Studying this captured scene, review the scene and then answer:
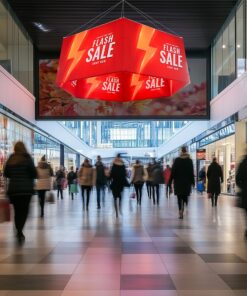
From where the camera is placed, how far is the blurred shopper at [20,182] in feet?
30.6

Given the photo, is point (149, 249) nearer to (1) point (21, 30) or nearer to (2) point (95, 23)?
(2) point (95, 23)

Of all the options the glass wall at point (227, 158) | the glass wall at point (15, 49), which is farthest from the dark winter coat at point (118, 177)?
the glass wall at point (227, 158)

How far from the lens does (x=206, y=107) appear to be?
32844mm

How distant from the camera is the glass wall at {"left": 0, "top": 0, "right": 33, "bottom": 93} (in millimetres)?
24531

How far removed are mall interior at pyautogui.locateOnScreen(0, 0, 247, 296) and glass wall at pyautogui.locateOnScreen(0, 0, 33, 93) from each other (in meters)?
0.08

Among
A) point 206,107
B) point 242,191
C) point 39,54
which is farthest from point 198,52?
point 242,191

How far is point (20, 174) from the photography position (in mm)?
9406

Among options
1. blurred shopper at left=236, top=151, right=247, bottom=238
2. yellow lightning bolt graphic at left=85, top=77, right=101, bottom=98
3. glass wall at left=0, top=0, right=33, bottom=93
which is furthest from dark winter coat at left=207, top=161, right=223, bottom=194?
glass wall at left=0, top=0, right=33, bottom=93

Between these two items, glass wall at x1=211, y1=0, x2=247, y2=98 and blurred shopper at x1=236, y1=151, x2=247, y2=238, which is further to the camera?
glass wall at x1=211, y1=0, x2=247, y2=98

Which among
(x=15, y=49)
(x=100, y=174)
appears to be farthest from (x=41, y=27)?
(x=100, y=174)

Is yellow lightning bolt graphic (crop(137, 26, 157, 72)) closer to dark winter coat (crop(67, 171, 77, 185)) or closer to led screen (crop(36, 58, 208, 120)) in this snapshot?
dark winter coat (crop(67, 171, 77, 185))

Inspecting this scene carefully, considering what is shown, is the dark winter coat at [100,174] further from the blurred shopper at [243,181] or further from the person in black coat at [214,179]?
the blurred shopper at [243,181]

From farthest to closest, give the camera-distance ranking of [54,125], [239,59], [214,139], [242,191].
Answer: [54,125] → [214,139] → [239,59] → [242,191]

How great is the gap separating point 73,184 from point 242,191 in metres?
19.9
